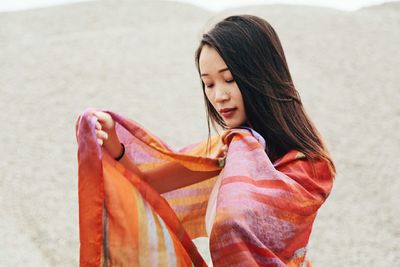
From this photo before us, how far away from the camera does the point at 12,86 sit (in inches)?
212

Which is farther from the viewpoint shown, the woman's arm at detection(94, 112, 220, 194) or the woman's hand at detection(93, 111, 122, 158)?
the woman's arm at detection(94, 112, 220, 194)

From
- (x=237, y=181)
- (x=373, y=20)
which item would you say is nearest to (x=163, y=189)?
(x=237, y=181)

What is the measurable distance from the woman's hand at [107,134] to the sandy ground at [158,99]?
196 cm

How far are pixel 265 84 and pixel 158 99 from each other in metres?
3.95

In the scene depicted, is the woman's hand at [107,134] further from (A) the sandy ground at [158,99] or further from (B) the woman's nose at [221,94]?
(A) the sandy ground at [158,99]

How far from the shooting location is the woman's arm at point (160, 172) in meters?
1.58

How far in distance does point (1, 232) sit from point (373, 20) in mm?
5741

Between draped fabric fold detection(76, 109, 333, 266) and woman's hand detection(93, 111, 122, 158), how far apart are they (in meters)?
0.03

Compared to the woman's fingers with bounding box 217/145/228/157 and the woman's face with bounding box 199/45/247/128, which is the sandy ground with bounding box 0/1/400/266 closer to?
the woman's fingers with bounding box 217/145/228/157

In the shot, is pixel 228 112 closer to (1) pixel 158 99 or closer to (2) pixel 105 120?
(2) pixel 105 120

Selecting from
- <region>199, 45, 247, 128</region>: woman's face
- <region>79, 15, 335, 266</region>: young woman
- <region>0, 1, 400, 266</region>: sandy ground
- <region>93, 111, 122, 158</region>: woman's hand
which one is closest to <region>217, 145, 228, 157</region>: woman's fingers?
<region>79, 15, 335, 266</region>: young woman

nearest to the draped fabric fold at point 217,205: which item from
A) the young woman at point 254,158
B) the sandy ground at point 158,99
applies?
the young woman at point 254,158

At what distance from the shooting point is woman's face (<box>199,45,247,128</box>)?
5.10 ft

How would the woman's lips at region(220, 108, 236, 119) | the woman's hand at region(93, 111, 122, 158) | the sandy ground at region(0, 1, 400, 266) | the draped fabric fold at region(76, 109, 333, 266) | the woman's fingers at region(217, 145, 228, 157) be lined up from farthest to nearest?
the sandy ground at region(0, 1, 400, 266) < the woman's fingers at region(217, 145, 228, 157) < the woman's lips at region(220, 108, 236, 119) < the woman's hand at region(93, 111, 122, 158) < the draped fabric fold at region(76, 109, 333, 266)
